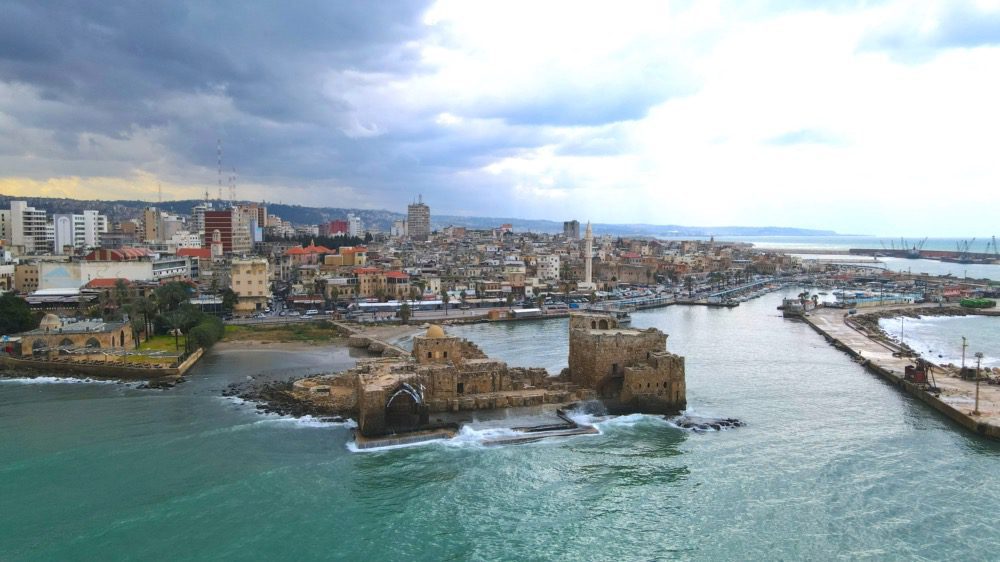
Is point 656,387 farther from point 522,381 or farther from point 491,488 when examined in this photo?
point 491,488

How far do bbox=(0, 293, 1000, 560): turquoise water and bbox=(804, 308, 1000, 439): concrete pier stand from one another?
34.1 inches

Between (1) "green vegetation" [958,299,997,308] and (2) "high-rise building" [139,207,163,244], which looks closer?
(1) "green vegetation" [958,299,997,308]

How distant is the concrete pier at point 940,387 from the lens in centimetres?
2316

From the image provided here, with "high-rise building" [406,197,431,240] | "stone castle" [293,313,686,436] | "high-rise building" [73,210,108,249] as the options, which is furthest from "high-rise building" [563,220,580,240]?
"stone castle" [293,313,686,436]

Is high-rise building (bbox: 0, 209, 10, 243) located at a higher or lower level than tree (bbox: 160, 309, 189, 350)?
higher

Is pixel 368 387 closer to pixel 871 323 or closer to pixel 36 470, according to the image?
pixel 36 470

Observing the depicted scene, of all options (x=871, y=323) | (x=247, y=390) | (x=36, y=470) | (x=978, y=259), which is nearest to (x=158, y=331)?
(x=247, y=390)

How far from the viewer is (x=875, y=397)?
27.6 metres

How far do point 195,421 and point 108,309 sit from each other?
26.4 meters

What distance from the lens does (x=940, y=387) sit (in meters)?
28.1

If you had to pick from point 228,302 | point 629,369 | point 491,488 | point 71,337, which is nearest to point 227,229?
point 228,302

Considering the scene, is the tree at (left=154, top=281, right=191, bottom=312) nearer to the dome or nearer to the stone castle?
the dome

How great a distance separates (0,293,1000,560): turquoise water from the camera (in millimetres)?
14578

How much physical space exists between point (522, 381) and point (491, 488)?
7867mm
